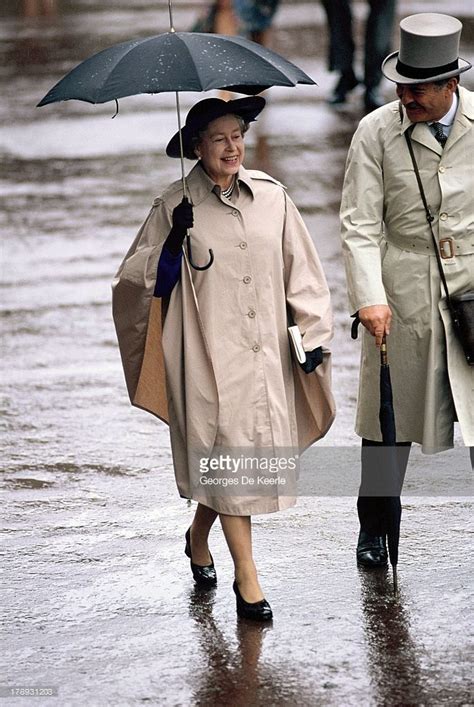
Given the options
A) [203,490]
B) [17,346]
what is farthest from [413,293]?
[17,346]

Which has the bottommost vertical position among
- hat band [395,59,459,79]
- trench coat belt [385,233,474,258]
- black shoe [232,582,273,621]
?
black shoe [232,582,273,621]

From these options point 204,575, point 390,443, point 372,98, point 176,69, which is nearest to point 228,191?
point 176,69

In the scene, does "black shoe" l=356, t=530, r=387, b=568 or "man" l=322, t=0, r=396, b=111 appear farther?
"man" l=322, t=0, r=396, b=111

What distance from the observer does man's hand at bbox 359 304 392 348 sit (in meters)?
5.63

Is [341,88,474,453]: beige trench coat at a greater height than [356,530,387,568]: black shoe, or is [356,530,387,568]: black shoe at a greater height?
[341,88,474,453]: beige trench coat

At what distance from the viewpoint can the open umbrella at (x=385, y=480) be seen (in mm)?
5703

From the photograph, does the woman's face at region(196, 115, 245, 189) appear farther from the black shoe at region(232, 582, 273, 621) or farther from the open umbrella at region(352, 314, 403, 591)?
the black shoe at region(232, 582, 273, 621)

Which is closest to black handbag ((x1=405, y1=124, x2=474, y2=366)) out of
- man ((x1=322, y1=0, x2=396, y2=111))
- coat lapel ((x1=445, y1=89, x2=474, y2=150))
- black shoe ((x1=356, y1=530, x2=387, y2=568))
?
coat lapel ((x1=445, y1=89, x2=474, y2=150))

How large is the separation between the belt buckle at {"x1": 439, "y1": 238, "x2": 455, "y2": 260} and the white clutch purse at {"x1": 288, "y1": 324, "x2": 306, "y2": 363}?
2.02 ft

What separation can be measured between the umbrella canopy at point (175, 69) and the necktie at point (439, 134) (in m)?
0.53

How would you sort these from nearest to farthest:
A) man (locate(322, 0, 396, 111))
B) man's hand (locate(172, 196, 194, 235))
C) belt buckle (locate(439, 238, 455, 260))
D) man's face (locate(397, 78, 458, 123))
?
man's hand (locate(172, 196, 194, 235))
man's face (locate(397, 78, 458, 123))
belt buckle (locate(439, 238, 455, 260))
man (locate(322, 0, 396, 111))

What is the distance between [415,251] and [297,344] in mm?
607

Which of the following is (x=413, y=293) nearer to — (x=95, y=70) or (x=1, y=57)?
(x=95, y=70)

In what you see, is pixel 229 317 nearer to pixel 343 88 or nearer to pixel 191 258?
pixel 191 258
